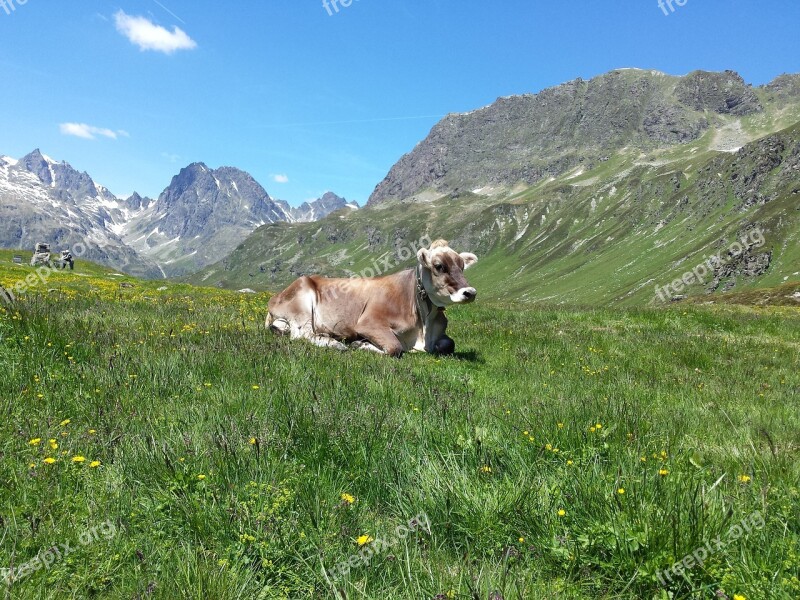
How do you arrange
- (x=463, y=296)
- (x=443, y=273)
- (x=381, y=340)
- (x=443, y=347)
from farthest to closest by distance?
(x=443, y=347) → (x=381, y=340) → (x=443, y=273) → (x=463, y=296)

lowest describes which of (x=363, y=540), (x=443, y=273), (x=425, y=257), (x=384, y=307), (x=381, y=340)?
(x=363, y=540)

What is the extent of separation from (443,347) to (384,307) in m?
1.67

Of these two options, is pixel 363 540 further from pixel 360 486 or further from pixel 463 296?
pixel 463 296

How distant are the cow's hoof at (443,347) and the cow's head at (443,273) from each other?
3.53 feet

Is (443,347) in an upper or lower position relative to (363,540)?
lower

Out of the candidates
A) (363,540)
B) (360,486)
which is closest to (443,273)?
(360,486)

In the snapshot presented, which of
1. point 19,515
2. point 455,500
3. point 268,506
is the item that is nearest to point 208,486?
point 268,506

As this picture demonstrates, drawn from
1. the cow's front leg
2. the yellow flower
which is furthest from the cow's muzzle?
the yellow flower

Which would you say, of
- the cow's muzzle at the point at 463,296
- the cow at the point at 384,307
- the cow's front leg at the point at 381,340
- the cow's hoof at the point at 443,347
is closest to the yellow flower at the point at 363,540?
the cow's muzzle at the point at 463,296

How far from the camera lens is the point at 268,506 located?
349 centimetres

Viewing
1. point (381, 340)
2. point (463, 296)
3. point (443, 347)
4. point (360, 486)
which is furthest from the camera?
point (443, 347)

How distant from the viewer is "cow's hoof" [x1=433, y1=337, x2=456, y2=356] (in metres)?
11.7

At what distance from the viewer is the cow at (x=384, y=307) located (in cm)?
1079

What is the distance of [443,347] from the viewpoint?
1169 centimetres
